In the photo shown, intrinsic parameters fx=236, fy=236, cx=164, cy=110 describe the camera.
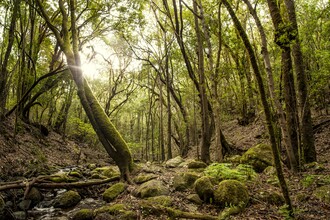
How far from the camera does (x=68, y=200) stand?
6965 mm

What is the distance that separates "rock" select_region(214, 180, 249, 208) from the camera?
510 cm

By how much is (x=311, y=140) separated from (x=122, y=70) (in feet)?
59.7

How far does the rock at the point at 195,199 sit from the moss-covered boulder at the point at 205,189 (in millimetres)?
89

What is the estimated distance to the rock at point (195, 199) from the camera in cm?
558

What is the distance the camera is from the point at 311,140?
789cm

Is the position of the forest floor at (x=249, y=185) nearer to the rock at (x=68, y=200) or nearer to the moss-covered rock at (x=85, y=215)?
the moss-covered rock at (x=85, y=215)

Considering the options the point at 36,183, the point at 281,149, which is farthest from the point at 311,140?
the point at 36,183

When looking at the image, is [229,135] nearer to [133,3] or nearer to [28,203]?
[133,3]

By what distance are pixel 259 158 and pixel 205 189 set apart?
13.4 ft

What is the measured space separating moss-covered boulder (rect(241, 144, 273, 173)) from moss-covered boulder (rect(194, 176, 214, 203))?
11.3 feet

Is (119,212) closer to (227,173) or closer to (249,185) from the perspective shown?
(227,173)

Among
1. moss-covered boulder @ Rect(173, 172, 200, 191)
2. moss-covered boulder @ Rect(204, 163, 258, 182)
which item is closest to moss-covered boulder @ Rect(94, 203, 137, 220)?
moss-covered boulder @ Rect(173, 172, 200, 191)

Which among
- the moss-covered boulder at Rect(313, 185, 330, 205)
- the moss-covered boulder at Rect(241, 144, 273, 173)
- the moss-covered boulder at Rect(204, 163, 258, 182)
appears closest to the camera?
the moss-covered boulder at Rect(313, 185, 330, 205)

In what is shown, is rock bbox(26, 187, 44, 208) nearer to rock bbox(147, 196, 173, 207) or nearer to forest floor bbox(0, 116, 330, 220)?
forest floor bbox(0, 116, 330, 220)
